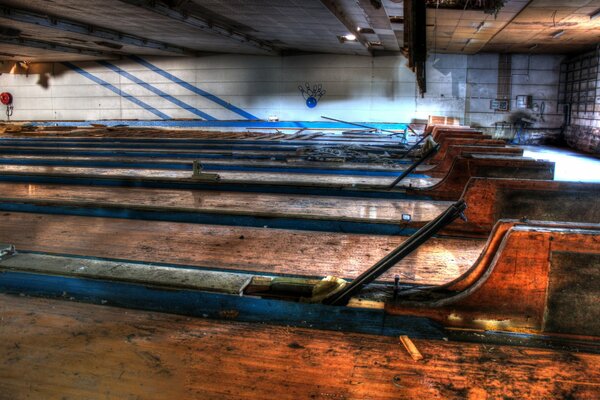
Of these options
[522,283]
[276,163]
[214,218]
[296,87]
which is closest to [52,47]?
[296,87]

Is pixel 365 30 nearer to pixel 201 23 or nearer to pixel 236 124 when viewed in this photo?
pixel 201 23

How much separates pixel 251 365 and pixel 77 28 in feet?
35.3

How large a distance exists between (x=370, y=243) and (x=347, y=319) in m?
1.24

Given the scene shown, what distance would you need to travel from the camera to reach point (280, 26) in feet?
31.2

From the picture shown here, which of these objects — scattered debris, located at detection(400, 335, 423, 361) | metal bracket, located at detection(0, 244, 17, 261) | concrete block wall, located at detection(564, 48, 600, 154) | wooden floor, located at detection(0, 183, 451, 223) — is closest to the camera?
scattered debris, located at detection(400, 335, 423, 361)

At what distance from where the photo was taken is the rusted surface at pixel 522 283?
5.26 ft

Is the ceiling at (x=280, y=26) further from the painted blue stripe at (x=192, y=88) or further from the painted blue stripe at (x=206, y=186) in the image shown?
the painted blue stripe at (x=206, y=186)

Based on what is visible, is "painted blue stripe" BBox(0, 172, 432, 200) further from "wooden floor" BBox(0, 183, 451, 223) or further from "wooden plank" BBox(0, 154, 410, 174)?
"wooden plank" BBox(0, 154, 410, 174)

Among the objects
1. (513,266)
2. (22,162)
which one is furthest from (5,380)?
(22,162)

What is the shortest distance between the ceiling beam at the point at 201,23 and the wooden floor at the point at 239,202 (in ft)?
13.5

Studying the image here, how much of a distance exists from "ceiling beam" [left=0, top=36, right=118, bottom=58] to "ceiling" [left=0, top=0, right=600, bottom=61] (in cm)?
3

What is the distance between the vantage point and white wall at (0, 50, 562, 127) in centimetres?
1299

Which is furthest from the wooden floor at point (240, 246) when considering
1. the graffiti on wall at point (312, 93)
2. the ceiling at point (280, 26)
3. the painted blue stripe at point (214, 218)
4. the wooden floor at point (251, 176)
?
the graffiti on wall at point (312, 93)

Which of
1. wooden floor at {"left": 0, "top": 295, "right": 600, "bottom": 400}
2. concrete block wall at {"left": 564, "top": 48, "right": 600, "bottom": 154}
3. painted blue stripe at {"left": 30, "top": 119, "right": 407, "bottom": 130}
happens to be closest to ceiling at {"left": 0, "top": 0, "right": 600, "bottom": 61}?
concrete block wall at {"left": 564, "top": 48, "right": 600, "bottom": 154}
